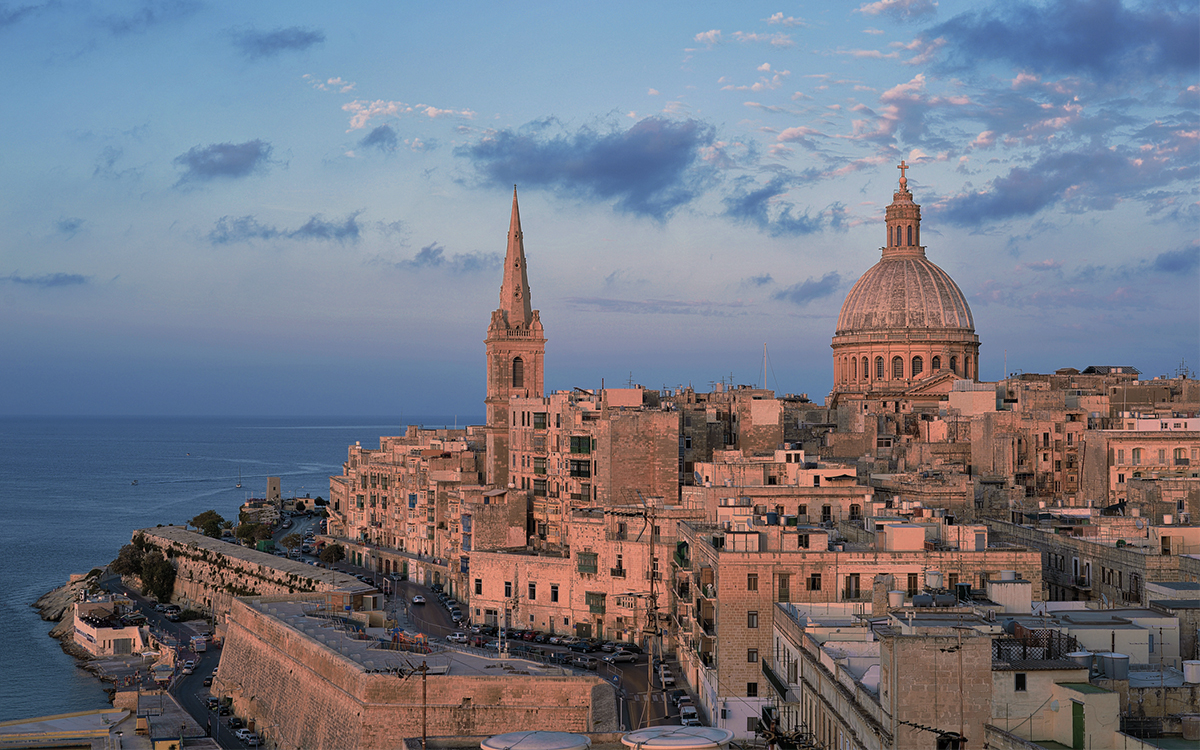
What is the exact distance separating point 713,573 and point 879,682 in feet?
46.2

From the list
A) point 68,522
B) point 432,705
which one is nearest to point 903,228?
point 432,705

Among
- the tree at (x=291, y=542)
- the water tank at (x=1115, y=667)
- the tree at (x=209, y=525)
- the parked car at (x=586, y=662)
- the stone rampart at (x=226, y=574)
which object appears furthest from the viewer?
the tree at (x=209, y=525)

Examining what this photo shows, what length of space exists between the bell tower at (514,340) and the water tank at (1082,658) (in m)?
51.7

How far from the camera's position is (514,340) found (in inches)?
2859

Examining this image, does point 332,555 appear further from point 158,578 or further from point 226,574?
point 158,578

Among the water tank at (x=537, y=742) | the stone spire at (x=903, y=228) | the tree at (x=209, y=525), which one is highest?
the stone spire at (x=903, y=228)

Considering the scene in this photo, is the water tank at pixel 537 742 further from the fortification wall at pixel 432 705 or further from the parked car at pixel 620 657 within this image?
the parked car at pixel 620 657

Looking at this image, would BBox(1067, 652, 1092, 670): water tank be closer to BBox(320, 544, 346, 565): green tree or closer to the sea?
the sea

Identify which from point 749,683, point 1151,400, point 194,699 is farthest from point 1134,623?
point 1151,400

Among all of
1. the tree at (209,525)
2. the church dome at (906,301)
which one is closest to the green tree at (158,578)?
the tree at (209,525)

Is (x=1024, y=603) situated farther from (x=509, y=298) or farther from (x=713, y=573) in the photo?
(x=509, y=298)

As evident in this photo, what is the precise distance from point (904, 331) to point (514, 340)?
847 inches

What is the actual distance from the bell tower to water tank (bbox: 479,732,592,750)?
159 ft

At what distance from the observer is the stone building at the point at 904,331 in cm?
7494
